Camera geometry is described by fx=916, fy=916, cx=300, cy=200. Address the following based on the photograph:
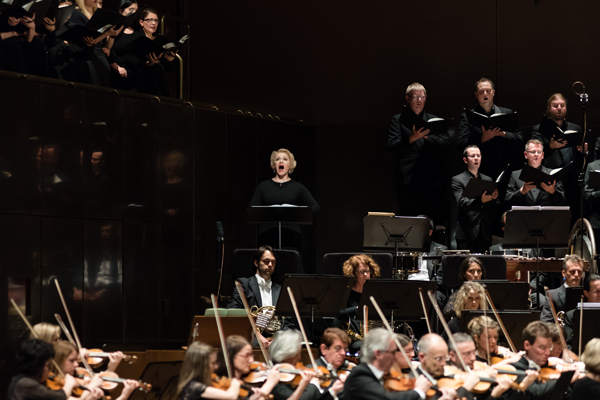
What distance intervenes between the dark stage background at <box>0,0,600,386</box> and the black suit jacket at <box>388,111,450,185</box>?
591 millimetres

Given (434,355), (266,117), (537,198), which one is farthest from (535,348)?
(266,117)

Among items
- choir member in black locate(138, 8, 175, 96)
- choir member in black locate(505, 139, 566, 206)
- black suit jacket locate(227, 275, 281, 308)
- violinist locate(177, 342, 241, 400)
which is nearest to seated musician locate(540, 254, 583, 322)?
choir member in black locate(505, 139, 566, 206)

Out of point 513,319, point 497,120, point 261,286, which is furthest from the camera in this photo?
point 497,120

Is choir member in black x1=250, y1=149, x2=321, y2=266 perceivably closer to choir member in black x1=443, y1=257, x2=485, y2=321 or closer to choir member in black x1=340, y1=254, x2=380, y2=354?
choir member in black x1=340, y1=254, x2=380, y2=354

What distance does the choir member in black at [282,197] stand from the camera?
7512mm

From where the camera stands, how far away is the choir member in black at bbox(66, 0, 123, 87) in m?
6.98

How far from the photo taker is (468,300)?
19.2ft

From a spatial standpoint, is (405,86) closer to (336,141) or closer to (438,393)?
(336,141)

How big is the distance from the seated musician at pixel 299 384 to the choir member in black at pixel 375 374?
0.91ft

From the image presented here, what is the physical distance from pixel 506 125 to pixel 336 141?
7.13ft

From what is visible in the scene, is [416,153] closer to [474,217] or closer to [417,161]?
[417,161]

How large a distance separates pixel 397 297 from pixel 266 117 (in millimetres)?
3360

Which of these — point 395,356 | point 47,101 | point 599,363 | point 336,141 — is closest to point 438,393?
point 395,356

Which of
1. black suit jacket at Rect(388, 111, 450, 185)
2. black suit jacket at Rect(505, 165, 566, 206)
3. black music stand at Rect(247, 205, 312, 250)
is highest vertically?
black suit jacket at Rect(388, 111, 450, 185)
